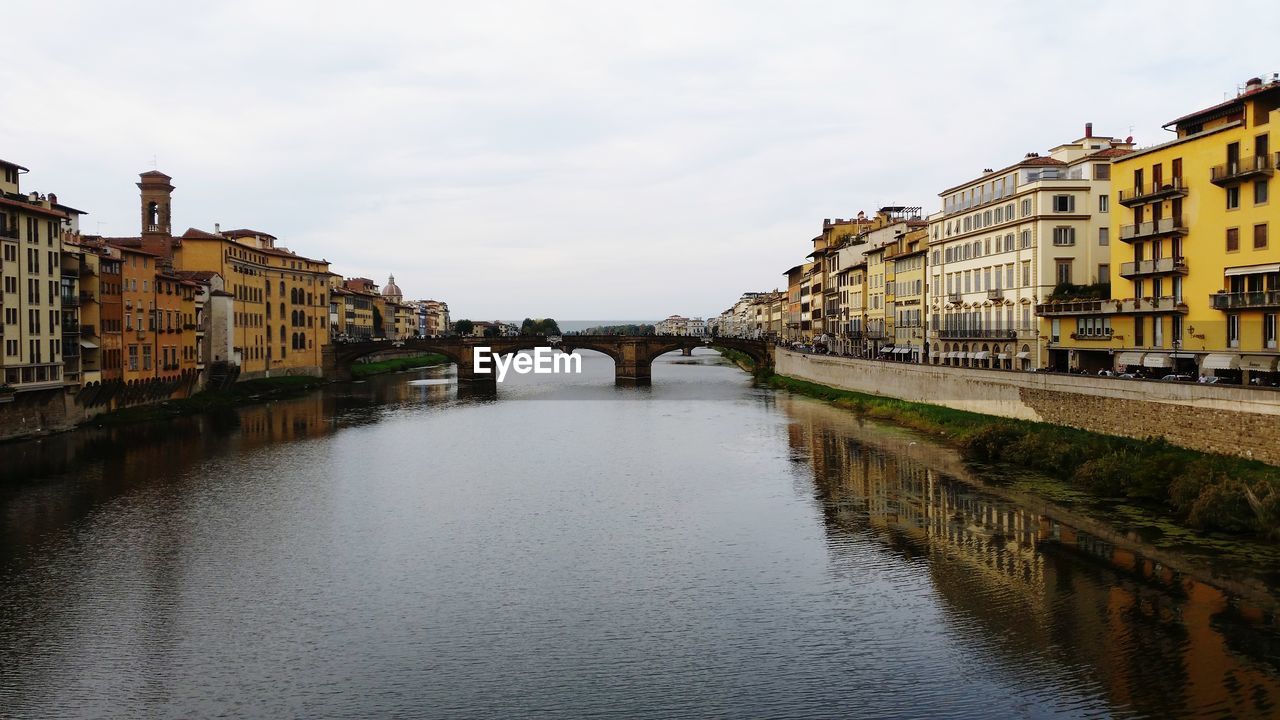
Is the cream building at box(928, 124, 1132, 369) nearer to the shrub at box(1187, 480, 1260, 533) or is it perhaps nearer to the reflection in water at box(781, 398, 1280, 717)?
the reflection in water at box(781, 398, 1280, 717)

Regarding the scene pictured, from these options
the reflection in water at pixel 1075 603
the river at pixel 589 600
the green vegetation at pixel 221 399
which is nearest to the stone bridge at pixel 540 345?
the green vegetation at pixel 221 399

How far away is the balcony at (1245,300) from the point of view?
30.8 meters

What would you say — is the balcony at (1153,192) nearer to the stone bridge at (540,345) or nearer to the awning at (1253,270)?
the awning at (1253,270)

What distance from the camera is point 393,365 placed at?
10488cm

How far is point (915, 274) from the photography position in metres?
62.4

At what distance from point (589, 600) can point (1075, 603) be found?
30.9 ft

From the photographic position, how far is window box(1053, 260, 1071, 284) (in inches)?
1802

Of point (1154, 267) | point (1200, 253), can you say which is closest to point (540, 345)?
point (1154, 267)

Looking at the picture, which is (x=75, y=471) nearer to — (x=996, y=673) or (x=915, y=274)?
(x=996, y=673)

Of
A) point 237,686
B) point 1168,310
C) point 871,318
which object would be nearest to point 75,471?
point 237,686

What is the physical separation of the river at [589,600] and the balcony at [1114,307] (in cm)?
1015

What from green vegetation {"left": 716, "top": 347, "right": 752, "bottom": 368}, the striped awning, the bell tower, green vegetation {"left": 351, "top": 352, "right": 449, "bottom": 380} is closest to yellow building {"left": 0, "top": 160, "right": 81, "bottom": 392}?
the bell tower

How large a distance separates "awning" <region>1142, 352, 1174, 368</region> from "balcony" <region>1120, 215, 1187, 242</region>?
4.52 meters

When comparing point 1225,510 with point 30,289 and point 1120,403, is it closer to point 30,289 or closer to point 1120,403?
point 1120,403
